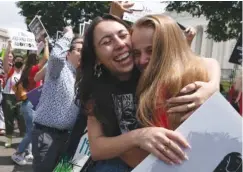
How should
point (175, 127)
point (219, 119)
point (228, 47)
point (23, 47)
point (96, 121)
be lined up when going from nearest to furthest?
point (219, 119) < point (175, 127) < point (96, 121) < point (23, 47) < point (228, 47)

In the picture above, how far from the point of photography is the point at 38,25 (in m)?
5.75

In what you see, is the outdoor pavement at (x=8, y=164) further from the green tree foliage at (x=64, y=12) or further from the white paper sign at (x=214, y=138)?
the green tree foliage at (x=64, y=12)

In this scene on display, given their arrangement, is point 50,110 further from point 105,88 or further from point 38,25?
point 38,25

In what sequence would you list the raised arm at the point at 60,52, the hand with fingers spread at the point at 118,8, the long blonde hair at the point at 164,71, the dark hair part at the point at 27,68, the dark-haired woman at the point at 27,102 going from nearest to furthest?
the long blonde hair at the point at 164,71 → the hand with fingers spread at the point at 118,8 → the raised arm at the point at 60,52 → the dark-haired woman at the point at 27,102 → the dark hair part at the point at 27,68

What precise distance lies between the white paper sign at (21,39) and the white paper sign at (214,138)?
6371 mm

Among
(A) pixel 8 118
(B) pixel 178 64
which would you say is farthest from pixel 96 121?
(A) pixel 8 118

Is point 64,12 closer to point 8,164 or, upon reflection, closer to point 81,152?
point 8,164

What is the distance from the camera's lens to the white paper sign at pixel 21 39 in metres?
7.25

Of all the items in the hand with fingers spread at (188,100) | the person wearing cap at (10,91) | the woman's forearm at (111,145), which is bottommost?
the person wearing cap at (10,91)

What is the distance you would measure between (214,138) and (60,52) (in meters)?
1.83

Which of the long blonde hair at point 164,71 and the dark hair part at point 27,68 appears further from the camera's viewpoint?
the dark hair part at point 27,68

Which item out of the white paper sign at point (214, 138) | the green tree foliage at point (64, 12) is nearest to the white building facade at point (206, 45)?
the green tree foliage at point (64, 12)

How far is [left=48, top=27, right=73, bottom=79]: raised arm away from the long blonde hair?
1481 millimetres

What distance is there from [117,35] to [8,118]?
17.6ft
